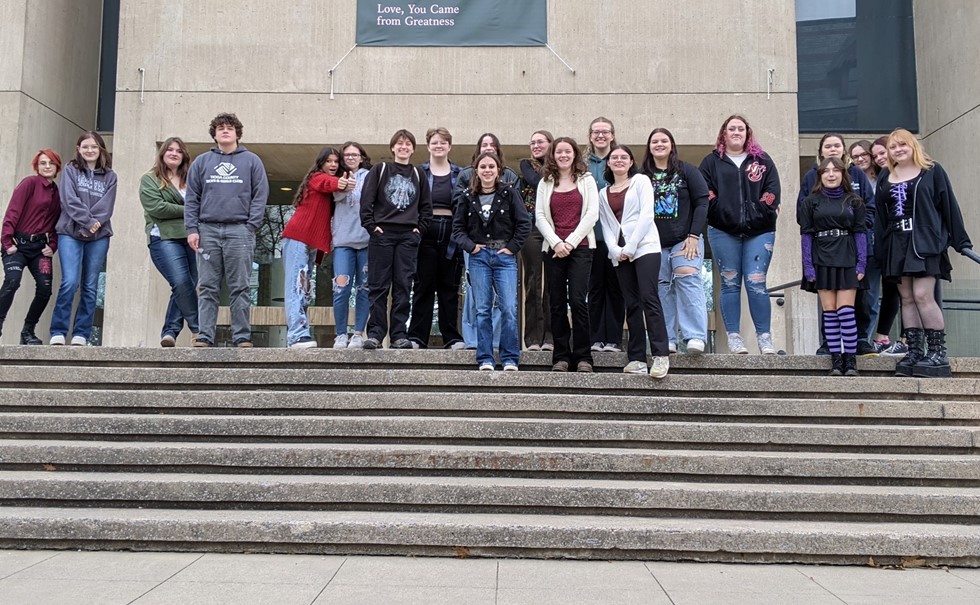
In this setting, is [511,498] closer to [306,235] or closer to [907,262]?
[306,235]

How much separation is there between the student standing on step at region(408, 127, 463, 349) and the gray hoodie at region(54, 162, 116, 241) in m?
2.95

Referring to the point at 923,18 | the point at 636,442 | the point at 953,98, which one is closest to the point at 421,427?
the point at 636,442

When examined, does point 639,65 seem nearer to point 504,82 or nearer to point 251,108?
point 504,82

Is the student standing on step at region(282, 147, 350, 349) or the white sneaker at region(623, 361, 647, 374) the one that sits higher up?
the student standing on step at region(282, 147, 350, 349)

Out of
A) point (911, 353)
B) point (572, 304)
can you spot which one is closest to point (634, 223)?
point (572, 304)

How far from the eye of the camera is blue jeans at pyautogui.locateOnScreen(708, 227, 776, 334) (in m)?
6.24

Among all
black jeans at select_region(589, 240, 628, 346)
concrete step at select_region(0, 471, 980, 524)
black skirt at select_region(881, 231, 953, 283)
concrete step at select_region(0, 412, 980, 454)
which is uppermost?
black skirt at select_region(881, 231, 953, 283)

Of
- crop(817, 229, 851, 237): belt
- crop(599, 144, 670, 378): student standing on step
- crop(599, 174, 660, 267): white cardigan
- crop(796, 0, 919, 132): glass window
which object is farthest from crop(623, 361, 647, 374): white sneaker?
crop(796, 0, 919, 132): glass window

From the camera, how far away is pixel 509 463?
4.55 meters

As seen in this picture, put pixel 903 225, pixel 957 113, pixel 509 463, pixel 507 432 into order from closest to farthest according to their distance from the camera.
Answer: pixel 509 463
pixel 507 432
pixel 903 225
pixel 957 113

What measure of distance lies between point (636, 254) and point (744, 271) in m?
1.33

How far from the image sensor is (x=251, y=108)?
35.2 feet

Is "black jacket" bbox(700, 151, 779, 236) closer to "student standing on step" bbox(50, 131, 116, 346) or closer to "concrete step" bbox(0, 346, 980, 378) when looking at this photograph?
"concrete step" bbox(0, 346, 980, 378)

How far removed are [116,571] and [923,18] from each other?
1354cm
